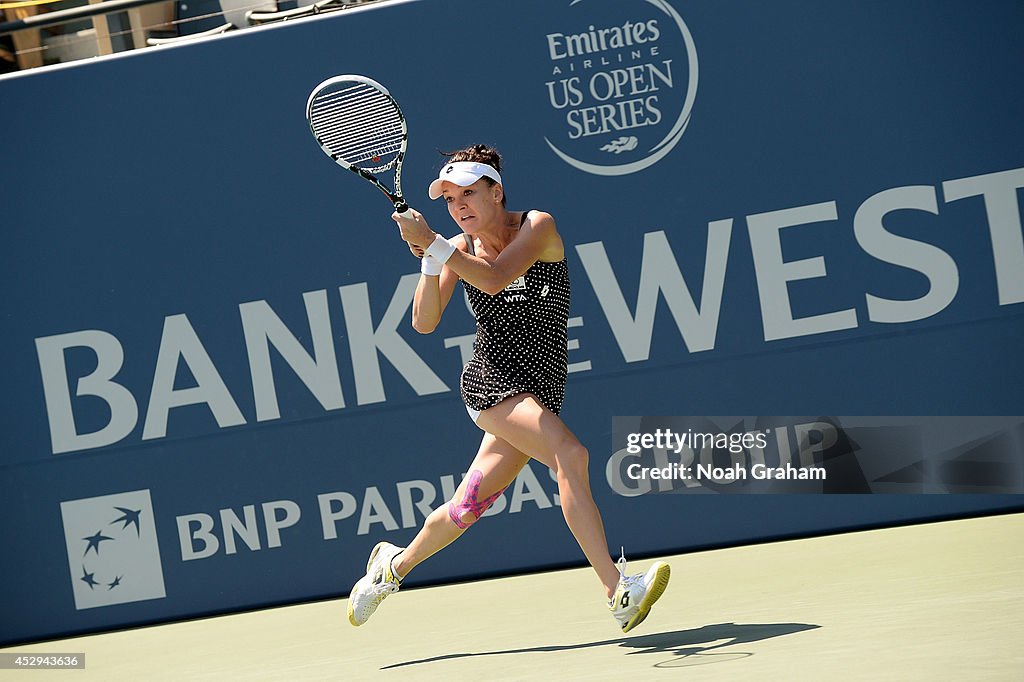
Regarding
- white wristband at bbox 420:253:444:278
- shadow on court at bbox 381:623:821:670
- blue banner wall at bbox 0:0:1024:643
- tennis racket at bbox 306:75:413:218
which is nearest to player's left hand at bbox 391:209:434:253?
white wristband at bbox 420:253:444:278

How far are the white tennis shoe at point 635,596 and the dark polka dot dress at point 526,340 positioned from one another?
587 mm

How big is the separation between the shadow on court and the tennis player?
109 millimetres

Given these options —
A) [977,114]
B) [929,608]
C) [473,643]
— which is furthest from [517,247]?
[977,114]

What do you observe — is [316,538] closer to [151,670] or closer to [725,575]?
[151,670]

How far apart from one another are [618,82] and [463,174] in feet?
4.38

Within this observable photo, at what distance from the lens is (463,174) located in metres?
3.48

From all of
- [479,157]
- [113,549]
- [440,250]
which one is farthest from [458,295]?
[113,549]

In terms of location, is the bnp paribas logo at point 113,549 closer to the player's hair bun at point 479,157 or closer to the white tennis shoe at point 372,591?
the white tennis shoe at point 372,591

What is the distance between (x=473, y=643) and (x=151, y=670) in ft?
3.79

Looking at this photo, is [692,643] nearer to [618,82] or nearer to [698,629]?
[698,629]

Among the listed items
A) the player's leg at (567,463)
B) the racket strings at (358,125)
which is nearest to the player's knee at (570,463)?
the player's leg at (567,463)

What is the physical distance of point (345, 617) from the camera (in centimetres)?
443

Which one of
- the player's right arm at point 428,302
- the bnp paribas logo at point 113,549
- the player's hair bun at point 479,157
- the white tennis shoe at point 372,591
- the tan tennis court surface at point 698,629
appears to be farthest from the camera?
the bnp paribas logo at point 113,549

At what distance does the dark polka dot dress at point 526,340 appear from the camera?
3.51m
